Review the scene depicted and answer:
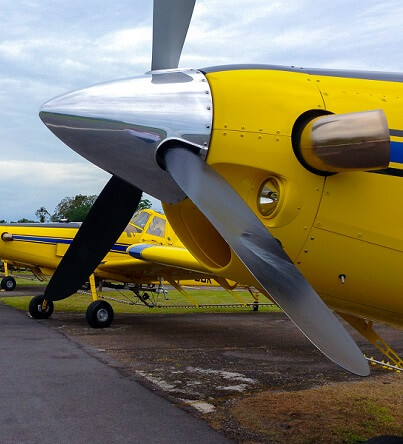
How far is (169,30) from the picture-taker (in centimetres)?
368

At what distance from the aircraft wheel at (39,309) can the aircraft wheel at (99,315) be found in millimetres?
1469

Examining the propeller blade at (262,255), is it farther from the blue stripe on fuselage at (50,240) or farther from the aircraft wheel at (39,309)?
the blue stripe on fuselage at (50,240)

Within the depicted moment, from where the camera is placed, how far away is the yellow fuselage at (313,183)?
3.13 metres

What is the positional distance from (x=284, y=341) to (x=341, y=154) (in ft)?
24.4

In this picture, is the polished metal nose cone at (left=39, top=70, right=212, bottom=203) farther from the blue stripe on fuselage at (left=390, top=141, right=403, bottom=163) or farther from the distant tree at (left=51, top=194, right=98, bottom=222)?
the distant tree at (left=51, top=194, right=98, bottom=222)

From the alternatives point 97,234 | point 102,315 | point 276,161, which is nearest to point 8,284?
point 102,315

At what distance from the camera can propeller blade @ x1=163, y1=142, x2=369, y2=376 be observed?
280cm

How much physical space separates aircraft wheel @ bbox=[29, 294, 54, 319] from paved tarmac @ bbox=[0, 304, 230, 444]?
152 inches

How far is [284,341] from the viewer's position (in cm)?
992

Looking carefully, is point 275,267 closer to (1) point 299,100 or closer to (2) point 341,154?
(2) point 341,154

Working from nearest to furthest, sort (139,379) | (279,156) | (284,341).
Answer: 1. (279,156)
2. (139,379)
3. (284,341)

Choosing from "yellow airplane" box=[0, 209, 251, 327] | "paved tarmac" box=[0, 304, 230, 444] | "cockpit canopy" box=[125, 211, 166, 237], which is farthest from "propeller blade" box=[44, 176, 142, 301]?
"cockpit canopy" box=[125, 211, 166, 237]

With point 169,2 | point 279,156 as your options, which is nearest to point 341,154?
point 279,156

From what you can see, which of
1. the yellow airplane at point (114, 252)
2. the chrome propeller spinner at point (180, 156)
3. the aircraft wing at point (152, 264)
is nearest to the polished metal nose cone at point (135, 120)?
the chrome propeller spinner at point (180, 156)
